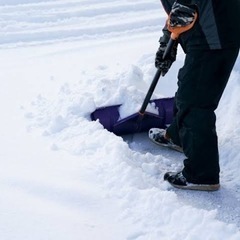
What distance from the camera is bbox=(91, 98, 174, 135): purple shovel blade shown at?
278 cm

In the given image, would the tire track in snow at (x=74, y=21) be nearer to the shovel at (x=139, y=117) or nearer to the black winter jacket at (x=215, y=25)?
the shovel at (x=139, y=117)

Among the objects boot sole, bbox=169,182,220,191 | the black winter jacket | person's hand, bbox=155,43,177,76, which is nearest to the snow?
boot sole, bbox=169,182,220,191

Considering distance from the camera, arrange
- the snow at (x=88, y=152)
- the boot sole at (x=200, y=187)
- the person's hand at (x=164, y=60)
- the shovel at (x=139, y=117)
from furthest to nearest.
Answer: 1. the shovel at (x=139, y=117)
2. the person's hand at (x=164, y=60)
3. the boot sole at (x=200, y=187)
4. the snow at (x=88, y=152)

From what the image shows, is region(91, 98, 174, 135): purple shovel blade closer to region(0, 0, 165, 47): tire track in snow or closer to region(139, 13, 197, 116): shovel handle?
region(139, 13, 197, 116): shovel handle

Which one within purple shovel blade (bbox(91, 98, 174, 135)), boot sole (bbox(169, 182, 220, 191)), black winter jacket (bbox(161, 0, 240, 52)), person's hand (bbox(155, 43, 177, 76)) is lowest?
boot sole (bbox(169, 182, 220, 191))

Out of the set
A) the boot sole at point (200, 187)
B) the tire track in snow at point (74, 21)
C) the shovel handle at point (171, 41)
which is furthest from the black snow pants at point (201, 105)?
the tire track in snow at point (74, 21)

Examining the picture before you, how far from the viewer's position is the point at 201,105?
229 cm

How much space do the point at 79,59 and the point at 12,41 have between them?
89cm

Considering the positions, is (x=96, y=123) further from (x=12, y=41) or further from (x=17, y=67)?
(x=12, y=41)

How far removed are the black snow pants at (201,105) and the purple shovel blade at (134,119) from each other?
1.43ft

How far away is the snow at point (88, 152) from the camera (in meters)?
1.83

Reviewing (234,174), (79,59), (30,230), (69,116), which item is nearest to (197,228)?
(30,230)

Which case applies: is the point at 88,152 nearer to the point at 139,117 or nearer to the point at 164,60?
the point at 139,117

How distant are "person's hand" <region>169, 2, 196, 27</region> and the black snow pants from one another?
0.16 m
